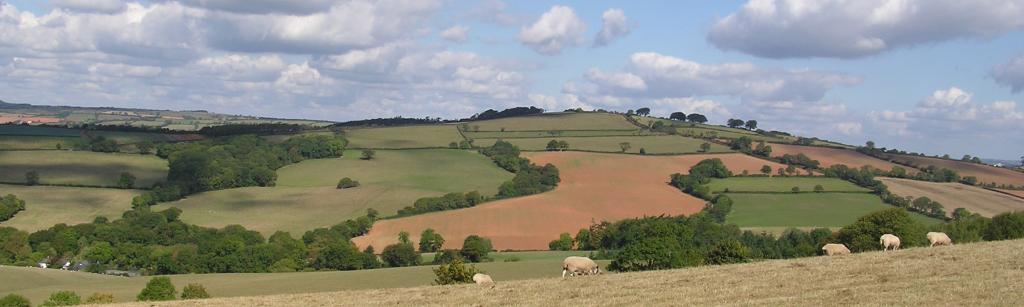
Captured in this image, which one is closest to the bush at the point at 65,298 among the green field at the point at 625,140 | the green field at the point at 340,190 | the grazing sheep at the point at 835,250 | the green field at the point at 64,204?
the grazing sheep at the point at 835,250

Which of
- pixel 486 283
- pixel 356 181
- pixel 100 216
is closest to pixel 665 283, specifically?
pixel 486 283

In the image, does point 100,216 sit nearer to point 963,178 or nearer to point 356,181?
point 356,181

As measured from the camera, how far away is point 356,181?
134875 mm

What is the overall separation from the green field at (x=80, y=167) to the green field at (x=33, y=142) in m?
3.72

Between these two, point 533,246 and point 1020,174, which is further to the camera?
point 1020,174

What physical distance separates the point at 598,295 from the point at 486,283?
889 cm

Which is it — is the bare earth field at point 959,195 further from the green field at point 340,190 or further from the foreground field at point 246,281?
the foreground field at point 246,281

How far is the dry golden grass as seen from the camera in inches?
979

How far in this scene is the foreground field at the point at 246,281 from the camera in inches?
2184

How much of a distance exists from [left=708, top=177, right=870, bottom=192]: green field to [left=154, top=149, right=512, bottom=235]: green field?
34.3 meters

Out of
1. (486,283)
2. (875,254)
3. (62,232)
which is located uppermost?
(875,254)

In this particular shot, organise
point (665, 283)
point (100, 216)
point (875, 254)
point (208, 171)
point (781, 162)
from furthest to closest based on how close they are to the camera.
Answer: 1. point (781, 162)
2. point (208, 171)
3. point (100, 216)
4. point (875, 254)
5. point (665, 283)

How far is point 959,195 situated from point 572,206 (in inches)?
2103

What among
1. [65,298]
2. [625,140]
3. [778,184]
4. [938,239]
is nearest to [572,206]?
[778,184]
